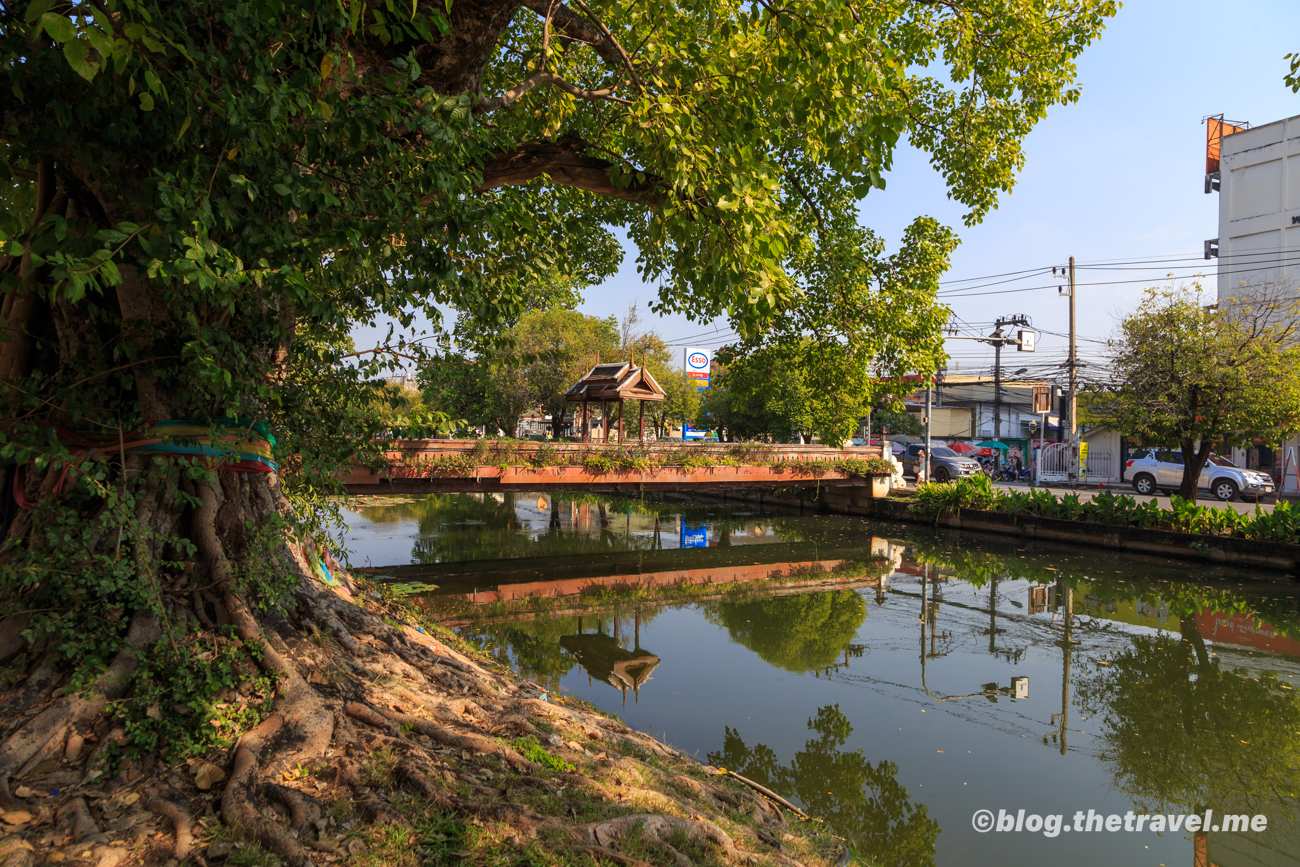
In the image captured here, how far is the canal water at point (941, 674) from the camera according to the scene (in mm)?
5273

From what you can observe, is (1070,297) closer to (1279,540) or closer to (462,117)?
(1279,540)

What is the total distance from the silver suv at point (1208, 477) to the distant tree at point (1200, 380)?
374cm

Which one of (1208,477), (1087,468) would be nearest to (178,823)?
(1208,477)

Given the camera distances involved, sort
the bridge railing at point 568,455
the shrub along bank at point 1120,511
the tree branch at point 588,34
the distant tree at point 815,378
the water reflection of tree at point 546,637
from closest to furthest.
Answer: the tree branch at point 588,34
the water reflection of tree at point 546,637
the distant tree at point 815,378
the shrub along bank at point 1120,511
the bridge railing at point 568,455

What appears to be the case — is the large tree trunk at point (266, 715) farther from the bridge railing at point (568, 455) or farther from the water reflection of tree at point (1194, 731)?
the bridge railing at point (568, 455)

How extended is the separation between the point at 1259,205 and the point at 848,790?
107 ft

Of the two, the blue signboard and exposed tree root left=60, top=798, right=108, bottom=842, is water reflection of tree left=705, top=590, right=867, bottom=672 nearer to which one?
the blue signboard

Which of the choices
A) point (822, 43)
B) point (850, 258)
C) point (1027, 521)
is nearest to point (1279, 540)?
point (1027, 521)

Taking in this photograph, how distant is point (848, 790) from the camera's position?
18.2ft

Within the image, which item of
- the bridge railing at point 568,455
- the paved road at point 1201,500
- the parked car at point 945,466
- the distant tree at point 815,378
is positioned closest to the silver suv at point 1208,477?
the paved road at point 1201,500

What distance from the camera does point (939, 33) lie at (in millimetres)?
8719

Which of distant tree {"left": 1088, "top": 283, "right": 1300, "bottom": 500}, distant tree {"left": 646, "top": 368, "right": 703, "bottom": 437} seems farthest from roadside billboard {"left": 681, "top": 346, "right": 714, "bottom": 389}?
distant tree {"left": 1088, "top": 283, "right": 1300, "bottom": 500}

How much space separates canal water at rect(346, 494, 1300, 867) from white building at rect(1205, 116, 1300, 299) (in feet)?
62.9

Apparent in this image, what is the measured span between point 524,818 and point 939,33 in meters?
9.27
